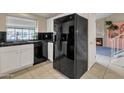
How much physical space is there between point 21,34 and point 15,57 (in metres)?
0.27

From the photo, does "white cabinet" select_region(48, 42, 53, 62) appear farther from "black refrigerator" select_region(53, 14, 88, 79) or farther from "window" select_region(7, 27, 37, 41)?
"window" select_region(7, 27, 37, 41)

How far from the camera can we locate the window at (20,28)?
1.23 metres

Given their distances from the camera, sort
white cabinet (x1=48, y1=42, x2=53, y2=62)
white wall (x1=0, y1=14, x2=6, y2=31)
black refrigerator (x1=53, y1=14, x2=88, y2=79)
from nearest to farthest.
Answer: white wall (x1=0, y1=14, x2=6, y2=31) → black refrigerator (x1=53, y1=14, x2=88, y2=79) → white cabinet (x1=48, y1=42, x2=53, y2=62)

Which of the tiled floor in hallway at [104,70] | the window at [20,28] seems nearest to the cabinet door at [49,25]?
the window at [20,28]

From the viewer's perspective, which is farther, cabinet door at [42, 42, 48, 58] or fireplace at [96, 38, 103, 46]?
cabinet door at [42, 42, 48, 58]

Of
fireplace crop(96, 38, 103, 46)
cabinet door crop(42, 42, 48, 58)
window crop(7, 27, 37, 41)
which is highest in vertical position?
window crop(7, 27, 37, 41)

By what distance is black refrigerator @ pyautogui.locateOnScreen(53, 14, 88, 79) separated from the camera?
127cm

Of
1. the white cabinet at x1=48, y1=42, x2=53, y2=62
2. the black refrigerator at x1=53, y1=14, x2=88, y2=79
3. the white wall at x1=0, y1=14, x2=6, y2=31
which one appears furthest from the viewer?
the white cabinet at x1=48, y1=42, x2=53, y2=62

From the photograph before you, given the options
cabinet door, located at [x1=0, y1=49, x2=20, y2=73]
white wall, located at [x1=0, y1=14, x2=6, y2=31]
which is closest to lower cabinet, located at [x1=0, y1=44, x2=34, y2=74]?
cabinet door, located at [x1=0, y1=49, x2=20, y2=73]

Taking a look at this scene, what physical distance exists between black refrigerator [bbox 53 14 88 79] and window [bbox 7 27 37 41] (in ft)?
0.90

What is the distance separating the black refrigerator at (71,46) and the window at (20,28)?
27 cm

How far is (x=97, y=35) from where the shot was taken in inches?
50.9

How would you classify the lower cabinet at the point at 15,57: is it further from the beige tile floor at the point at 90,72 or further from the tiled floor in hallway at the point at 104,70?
the tiled floor in hallway at the point at 104,70

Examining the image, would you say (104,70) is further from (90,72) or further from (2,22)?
(2,22)
